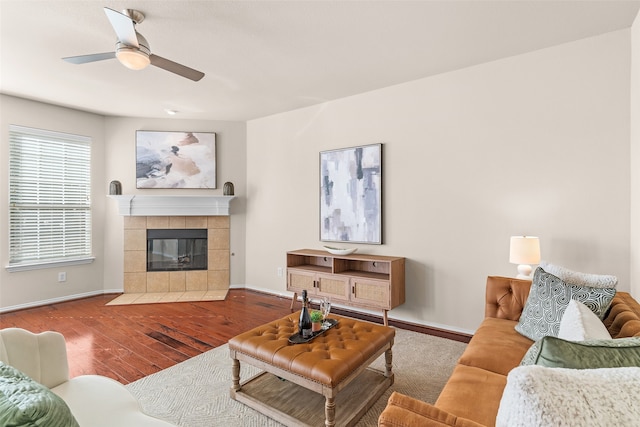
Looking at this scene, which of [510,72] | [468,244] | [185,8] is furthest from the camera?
[468,244]

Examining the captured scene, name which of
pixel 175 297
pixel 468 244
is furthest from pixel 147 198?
pixel 468 244

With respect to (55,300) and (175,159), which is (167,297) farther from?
(175,159)

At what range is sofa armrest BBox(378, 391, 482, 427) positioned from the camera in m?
0.86

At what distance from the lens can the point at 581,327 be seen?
4.34ft

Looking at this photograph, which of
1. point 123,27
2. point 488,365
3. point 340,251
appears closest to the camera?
point 488,365

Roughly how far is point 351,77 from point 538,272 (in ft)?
8.58

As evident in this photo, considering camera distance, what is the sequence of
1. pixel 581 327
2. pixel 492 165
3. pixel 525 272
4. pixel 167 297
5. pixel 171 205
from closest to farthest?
pixel 581 327 < pixel 525 272 < pixel 492 165 < pixel 167 297 < pixel 171 205

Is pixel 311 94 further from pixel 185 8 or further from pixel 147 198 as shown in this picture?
pixel 147 198

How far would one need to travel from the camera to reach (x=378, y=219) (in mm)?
3830

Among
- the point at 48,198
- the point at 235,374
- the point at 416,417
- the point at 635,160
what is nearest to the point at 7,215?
the point at 48,198

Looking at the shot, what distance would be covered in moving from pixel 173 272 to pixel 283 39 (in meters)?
3.90

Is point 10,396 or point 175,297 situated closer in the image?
point 10,396

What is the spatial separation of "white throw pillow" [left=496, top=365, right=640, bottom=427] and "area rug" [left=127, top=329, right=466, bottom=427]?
→ 1.52 metres

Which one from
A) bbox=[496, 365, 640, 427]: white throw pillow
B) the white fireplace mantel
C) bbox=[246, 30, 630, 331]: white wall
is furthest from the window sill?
bbox=[496, 365, 640, 427]: white throw pillow
